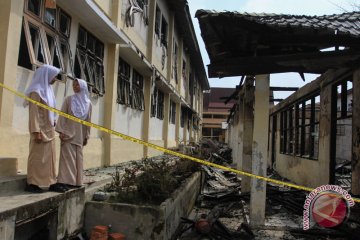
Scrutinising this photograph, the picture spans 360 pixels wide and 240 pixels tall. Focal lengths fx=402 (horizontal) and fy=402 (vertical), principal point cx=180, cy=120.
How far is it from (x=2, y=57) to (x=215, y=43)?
3489 millimetres

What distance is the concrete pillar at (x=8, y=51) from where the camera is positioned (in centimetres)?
572

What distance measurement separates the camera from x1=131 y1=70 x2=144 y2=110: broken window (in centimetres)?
1395

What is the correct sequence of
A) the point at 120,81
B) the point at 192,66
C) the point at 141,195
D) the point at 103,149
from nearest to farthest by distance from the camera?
the point at 141,195 → the point at 103,149 → the point at 120,81 → the point at 192,66

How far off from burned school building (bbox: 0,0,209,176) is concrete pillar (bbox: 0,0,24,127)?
0.05 feet

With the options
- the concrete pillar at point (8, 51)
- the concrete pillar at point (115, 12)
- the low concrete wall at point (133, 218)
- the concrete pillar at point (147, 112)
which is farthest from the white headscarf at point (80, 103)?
the concrete pillar at point (147, 112)

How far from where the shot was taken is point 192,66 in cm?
3139

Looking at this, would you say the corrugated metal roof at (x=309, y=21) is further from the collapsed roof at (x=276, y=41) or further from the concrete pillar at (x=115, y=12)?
the concrete pillar at (x=115, y=12)

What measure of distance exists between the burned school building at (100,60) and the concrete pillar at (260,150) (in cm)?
386

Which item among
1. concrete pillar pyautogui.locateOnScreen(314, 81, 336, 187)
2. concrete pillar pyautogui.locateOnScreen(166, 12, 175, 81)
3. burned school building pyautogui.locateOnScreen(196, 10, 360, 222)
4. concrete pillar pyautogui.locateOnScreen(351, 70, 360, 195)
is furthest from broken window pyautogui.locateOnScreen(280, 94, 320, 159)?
concrete pillar pyautogui.locateOnScreen(166, 12, 175, 81)

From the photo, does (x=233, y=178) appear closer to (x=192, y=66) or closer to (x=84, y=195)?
(x=84, y=195)

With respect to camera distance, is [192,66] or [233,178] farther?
[192,66]

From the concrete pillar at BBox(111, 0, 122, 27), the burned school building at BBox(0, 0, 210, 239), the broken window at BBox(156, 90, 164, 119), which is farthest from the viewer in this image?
the broken window at BBox(156, 90, 164, 119)

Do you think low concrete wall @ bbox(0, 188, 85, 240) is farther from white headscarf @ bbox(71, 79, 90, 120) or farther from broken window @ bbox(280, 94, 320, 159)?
broken window @ bbox(280, 94, 320, 159)

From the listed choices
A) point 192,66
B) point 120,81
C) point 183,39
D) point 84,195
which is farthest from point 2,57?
point 192,66
